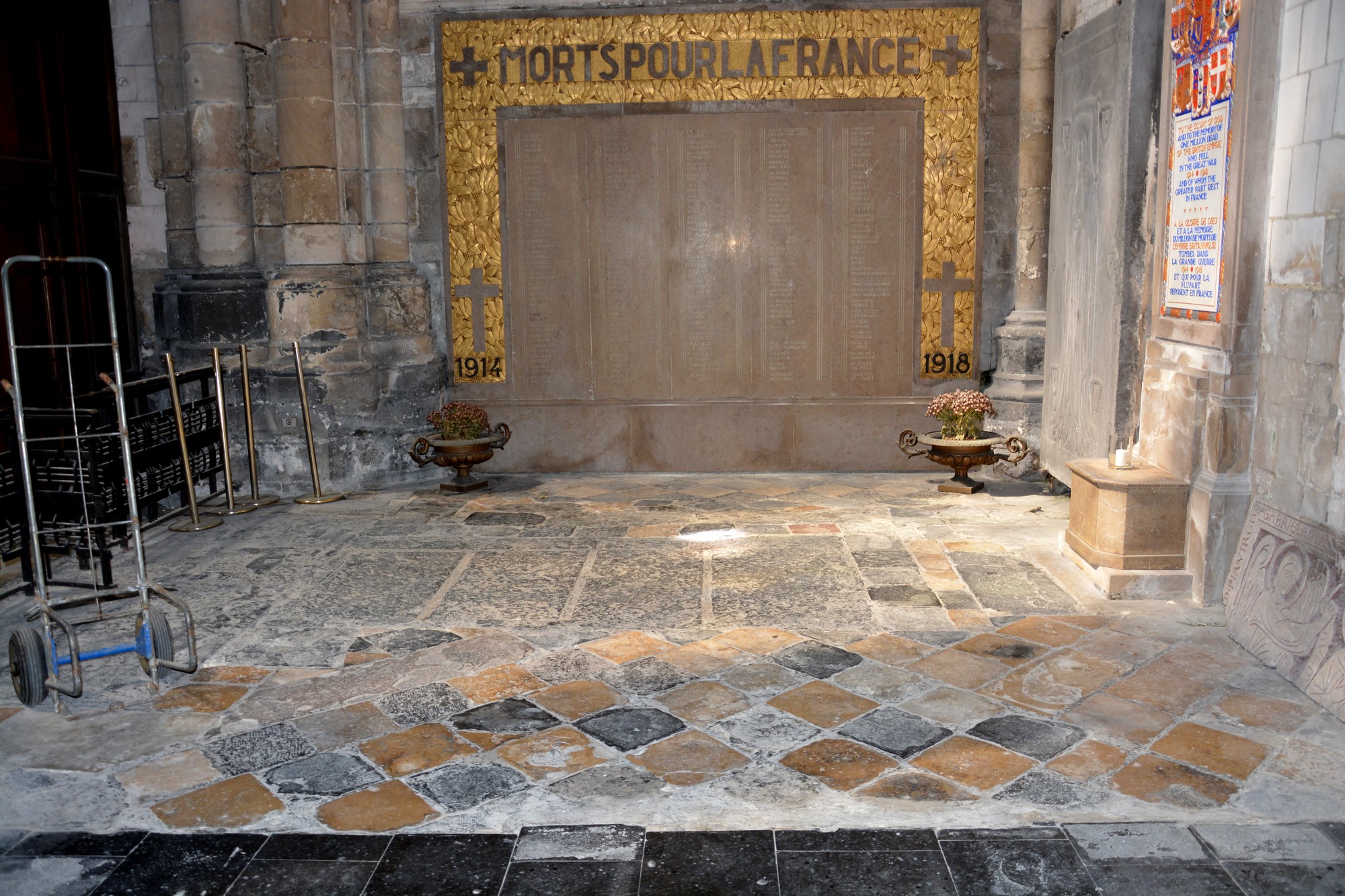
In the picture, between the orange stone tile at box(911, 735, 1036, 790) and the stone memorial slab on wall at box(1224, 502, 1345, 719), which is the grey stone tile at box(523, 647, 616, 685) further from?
the stone memorial slab on wall at box(1224, 502, 1345, 719)

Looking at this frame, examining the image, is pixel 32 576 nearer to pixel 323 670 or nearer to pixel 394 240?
pixel 323 670

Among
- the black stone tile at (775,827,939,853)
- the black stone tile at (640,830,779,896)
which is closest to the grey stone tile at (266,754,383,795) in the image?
the black stone tile at (640,830,779,896)

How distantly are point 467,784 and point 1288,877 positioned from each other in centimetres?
243

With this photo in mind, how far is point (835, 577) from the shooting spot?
5.91 metres

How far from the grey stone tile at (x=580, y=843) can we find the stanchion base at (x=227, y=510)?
486 centimetres

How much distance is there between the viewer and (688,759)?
3.83 m

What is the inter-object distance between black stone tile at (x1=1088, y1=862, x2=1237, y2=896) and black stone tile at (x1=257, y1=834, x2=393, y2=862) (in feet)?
6.67

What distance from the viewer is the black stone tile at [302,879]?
3098 millimetres

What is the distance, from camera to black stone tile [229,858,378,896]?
3098 mm

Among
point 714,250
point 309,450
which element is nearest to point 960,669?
point 714,250

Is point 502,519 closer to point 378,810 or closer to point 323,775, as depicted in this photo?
point 323,775

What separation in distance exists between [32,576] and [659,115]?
5.30 metres

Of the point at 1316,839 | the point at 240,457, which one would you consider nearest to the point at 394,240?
the point at 240,457

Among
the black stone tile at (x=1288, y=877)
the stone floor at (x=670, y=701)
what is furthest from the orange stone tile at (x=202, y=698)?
the black stone tile at (x=1288, y=877)
